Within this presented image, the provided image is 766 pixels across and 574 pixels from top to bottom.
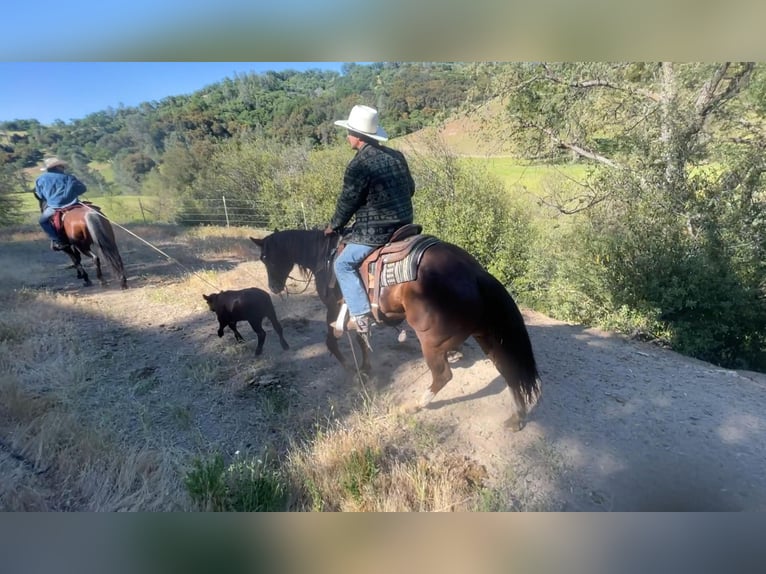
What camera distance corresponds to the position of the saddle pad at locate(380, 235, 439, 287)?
2006 mm

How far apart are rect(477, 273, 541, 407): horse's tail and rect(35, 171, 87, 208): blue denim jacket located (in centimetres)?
227

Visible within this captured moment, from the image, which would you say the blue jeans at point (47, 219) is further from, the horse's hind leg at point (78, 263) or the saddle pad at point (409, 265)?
the saddle pad at point (409, 265)

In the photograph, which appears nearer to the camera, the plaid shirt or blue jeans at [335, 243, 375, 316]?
the plaid shirt

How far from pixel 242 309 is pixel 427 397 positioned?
45.7 inches

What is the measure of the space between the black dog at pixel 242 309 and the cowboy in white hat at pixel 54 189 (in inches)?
34.8

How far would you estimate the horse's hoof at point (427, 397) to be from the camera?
6.82 feet

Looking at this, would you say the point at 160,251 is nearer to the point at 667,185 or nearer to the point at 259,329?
the point at 259,329

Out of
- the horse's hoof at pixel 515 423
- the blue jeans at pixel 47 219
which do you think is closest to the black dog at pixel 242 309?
the blue jeans at pixel 47 219

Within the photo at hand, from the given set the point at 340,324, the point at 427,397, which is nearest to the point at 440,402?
the point at 427,397

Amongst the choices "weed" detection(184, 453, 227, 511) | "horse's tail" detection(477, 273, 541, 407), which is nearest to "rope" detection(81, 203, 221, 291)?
"weed" detection(184, 453, 227, 511)

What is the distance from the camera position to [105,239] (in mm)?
2143

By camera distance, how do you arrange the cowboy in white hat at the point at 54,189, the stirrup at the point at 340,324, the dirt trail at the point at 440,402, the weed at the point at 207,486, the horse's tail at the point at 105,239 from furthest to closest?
the stirrup at the point at 340,324 → the horse's tail at the point at 105,239 → the cowboy in white hat at the point at 54,189 → the dirt trail at the point at 440,402 → the weed at the point at 207,486

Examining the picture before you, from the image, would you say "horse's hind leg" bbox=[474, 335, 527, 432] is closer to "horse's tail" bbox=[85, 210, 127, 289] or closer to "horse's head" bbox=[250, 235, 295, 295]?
"horse's head" bbox=[250, 235, 295, 295]

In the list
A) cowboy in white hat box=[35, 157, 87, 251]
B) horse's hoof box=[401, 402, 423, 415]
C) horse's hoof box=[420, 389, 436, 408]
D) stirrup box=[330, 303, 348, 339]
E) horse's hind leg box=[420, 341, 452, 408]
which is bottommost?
horse's hoof box=[401, 402, 423, 415]
